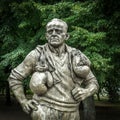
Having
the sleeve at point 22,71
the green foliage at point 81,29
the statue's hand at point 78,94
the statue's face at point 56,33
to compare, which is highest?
the statue's face at point 56,33

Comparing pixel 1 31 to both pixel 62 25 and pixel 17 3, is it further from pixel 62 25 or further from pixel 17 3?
pixel 62 25

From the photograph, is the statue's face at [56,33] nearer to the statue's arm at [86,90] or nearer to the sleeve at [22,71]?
the sleeve at [22,71]

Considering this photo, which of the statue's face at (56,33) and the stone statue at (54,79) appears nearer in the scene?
the stone statue at (54,79)

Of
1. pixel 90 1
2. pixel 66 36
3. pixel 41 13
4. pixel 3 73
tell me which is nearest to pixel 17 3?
pixel 41 13

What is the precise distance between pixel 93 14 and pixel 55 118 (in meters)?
7.44

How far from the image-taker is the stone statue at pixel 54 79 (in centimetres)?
443

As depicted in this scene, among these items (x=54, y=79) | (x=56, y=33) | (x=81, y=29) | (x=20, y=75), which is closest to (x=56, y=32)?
(x=56, y=33)

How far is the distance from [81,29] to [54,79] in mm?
6253

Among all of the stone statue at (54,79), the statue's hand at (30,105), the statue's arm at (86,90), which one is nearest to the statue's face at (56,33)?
the stone statue at (54,79)

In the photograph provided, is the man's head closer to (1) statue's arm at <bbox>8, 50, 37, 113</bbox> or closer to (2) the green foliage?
(1) statue's arm at <bbox>8, 50, 37, 113</bbox>

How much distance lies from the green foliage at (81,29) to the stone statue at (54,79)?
552cm

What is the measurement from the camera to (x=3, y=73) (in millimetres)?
15992

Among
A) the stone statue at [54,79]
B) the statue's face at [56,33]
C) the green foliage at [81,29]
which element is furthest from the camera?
the green foliage at [81,29]

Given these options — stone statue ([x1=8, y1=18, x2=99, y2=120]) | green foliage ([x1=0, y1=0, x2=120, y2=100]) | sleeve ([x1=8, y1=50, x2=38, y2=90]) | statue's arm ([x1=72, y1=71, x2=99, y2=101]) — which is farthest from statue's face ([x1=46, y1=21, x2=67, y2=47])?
green foliage ([x1=0, y1=0, x2=120, y2=100])
